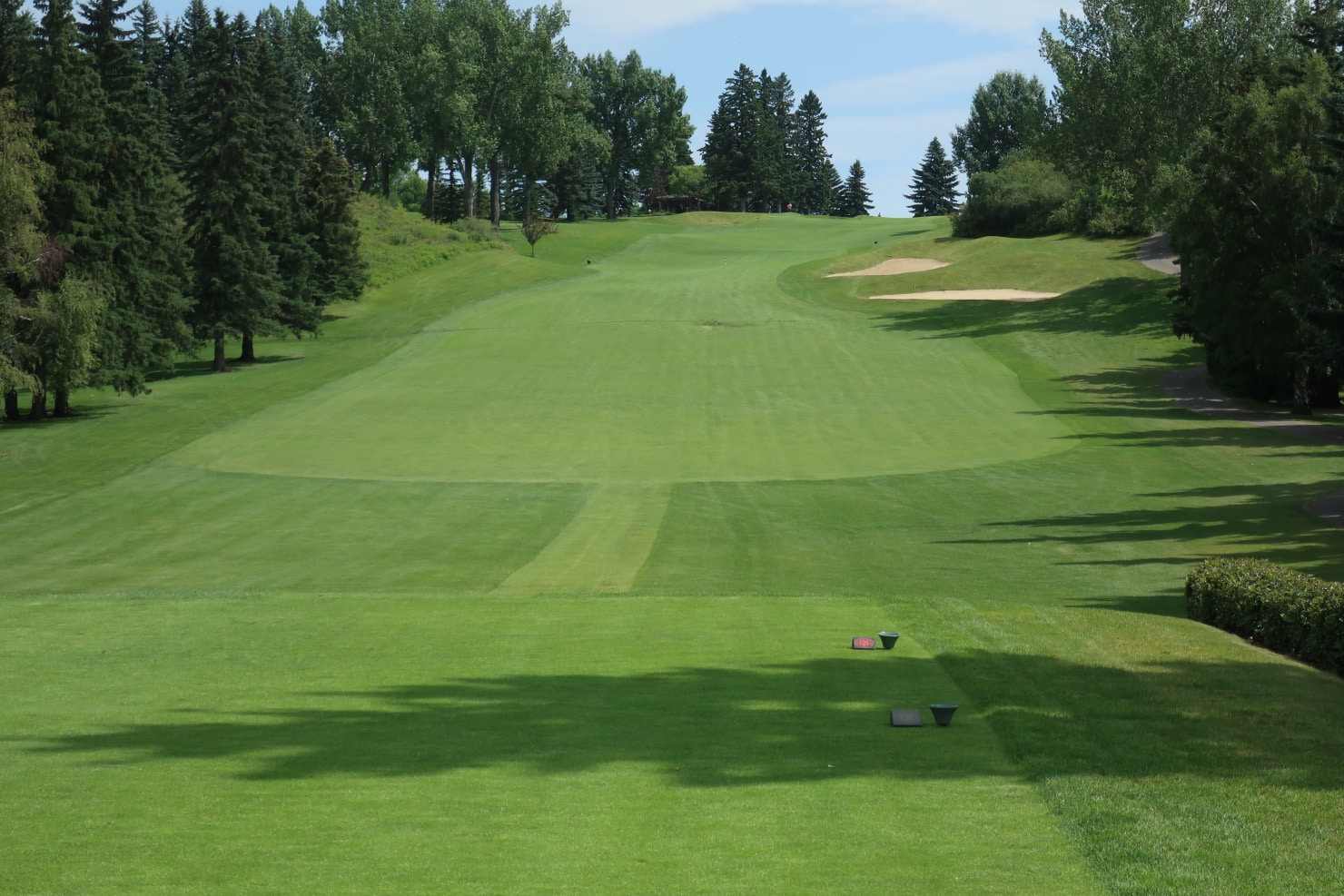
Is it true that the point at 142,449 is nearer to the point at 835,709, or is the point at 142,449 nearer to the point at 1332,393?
the point at 835,709

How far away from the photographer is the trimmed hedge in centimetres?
1320

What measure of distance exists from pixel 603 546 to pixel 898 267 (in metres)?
59.6

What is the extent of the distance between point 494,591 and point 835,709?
11.4 m

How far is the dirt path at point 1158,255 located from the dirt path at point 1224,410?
19738 mm

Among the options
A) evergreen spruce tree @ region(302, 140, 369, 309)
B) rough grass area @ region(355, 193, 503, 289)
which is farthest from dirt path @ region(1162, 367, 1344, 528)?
rough grass area @ region(355, 193, 503, 289)

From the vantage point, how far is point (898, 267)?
265 feet

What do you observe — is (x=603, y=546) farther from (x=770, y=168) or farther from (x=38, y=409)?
(x=770, y=168)

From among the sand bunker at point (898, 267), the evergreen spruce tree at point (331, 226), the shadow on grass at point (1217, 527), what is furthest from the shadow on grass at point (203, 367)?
the shadow on grass at point (1217, 527)

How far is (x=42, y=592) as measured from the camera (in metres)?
21.7

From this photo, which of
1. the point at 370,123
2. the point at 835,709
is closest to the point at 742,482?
the point at 835,709

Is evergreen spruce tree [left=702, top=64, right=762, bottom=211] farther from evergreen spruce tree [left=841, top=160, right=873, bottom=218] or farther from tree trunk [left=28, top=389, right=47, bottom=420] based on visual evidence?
tree trunk [left=28, top=389, right=47, bottom=420]

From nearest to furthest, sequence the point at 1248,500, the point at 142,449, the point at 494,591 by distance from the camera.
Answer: the point at 494,591 < the point at 1248,500 < the point at 142,449

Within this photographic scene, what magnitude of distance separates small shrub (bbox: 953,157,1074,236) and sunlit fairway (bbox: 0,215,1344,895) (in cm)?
4093

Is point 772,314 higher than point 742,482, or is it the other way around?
point 772,314
